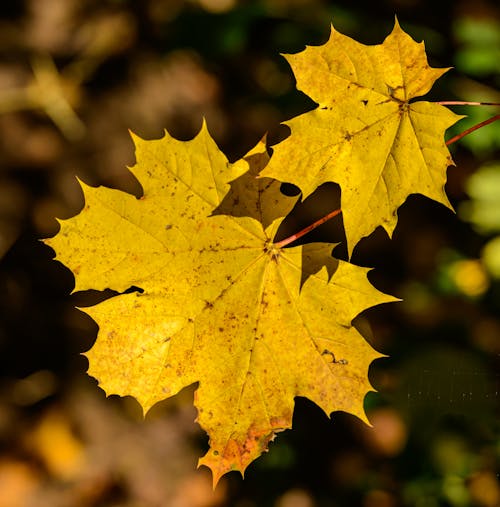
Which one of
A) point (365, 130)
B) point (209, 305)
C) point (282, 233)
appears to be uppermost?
point (365, 130)

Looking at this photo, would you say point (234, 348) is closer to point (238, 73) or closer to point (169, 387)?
point (169, 387)

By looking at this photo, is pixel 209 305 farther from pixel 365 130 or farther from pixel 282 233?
pixel 282 233

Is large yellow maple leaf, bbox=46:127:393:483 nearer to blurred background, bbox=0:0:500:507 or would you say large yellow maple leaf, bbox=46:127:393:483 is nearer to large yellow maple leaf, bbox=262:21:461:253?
large yellow maple leaf, bbox=262:21:461:253

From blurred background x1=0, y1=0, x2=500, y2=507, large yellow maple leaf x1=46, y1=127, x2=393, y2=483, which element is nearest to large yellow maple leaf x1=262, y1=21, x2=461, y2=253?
large yellow maple leaf x1=46, y1=127, x2=393, y2=483

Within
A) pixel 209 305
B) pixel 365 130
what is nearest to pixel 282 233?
pixel 209 305

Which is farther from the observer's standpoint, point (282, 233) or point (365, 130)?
point (282, 233)

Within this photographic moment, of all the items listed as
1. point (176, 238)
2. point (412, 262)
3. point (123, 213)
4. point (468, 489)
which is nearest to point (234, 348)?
point (176, 238)

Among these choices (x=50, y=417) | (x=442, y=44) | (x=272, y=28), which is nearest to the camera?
(x=442, y=44)
